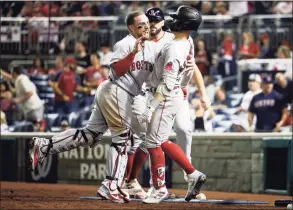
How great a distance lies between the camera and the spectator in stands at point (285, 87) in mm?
15066

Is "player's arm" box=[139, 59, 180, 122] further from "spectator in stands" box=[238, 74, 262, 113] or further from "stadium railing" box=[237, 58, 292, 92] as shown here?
"stadium railing" box=[237, 58, 292, 92]

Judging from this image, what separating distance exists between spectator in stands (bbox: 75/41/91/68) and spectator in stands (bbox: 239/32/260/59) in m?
2.85

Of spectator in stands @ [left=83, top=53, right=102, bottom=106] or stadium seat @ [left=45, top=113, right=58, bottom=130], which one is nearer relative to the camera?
stadium seat @ [left=45, top=113, right=58, bottom=130]

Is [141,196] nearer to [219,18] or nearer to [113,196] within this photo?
[113,196]

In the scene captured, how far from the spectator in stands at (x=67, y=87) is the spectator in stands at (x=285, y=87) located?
3735 mm

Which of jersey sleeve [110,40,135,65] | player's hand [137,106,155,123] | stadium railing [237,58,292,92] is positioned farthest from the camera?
stadium railing [237,58,292,92]

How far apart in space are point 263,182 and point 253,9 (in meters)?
4.31

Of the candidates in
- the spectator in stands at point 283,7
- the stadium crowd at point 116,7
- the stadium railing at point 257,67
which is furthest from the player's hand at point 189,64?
the spectator in stands at point 283,7

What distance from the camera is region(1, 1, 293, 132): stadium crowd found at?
15.5 meters

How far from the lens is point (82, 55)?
691 inches

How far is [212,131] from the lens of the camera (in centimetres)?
1531

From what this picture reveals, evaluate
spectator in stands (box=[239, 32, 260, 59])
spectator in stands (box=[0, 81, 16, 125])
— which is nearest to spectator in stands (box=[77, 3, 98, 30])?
spectator in stands (box=[0, 81, 16, 125])

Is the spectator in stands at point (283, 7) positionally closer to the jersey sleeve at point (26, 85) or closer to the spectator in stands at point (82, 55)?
the spectator in stands at point (82, 55)

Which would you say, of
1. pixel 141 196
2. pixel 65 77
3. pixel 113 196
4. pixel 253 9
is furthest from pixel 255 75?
pixel 113 196
